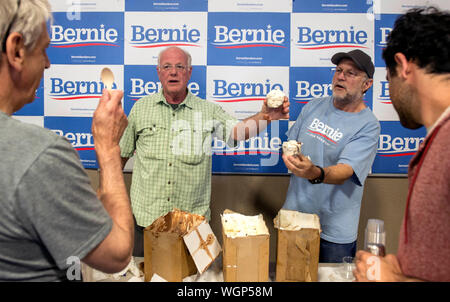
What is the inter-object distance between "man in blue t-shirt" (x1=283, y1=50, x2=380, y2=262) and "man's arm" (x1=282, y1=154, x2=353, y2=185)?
0.35ft

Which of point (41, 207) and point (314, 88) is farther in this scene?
point (314, 88)

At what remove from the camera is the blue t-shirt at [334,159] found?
211 centimetres

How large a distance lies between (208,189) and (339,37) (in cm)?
137

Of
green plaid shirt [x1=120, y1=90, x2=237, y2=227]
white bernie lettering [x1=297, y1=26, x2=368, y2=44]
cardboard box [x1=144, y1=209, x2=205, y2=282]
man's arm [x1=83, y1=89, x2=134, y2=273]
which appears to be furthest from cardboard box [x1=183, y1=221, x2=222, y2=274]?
white bernie lettering [x1=297, y1=26, x2=368, y2=44]

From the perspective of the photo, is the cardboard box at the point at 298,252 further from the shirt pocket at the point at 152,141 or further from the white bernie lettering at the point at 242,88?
the white bernie lettering at the point at 242,88

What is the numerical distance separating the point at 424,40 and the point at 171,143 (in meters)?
1.59

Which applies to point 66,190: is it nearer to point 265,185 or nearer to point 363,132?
point 363,132

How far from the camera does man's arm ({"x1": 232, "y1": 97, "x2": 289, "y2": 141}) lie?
82.7 inches

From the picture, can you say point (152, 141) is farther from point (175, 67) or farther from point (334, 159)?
point (334, 159)

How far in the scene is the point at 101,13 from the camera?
8.23ft

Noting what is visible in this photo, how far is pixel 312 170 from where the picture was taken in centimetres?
190

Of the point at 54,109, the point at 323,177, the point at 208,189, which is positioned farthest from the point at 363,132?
the point at 54,109

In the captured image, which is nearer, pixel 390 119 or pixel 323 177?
pixel 323 177

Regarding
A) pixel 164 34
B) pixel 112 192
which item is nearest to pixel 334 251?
pixel 112 192
